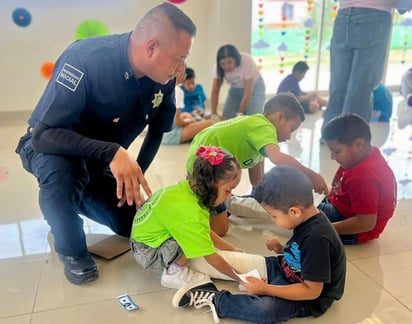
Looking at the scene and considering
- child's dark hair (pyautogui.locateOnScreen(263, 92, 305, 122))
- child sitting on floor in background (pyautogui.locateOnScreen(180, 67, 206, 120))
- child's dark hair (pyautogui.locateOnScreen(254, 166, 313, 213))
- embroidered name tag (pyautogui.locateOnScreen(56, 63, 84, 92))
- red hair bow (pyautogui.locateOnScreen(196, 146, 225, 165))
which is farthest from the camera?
→ child sitting on floor in background (pyautogui.locateOnScreen(180, 67, 206, 120))

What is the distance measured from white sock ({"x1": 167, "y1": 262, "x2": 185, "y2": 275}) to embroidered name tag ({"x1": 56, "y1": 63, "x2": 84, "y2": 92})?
0.64 metres

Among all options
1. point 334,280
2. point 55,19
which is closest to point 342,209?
point 334,280

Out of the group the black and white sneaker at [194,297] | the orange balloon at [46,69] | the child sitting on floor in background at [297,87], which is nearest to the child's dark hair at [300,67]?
the child sitting on floor in background at [297,87]

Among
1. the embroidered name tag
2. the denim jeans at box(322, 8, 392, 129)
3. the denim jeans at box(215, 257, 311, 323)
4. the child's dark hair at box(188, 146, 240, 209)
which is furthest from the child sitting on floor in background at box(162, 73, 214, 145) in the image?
the denim jeans at box(215, 257, 311, 323)

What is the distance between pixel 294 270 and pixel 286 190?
28cm

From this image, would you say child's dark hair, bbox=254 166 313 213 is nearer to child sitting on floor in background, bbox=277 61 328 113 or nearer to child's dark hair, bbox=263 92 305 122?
child's dark hair, bbox=263 92 305 122

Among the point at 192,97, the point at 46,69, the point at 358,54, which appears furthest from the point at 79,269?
the point at 46,69

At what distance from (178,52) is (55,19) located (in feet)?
9.62

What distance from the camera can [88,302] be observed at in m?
Answer: 1.32

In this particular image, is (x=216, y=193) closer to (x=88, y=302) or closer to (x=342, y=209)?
(x=88, y=302)

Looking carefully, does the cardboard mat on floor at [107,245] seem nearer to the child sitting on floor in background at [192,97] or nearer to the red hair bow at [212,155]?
the red hair bow at [212,155]

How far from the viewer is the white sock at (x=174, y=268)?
4.55ft

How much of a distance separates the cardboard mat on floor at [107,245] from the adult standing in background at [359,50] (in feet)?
5.52

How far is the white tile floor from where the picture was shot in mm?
1263
